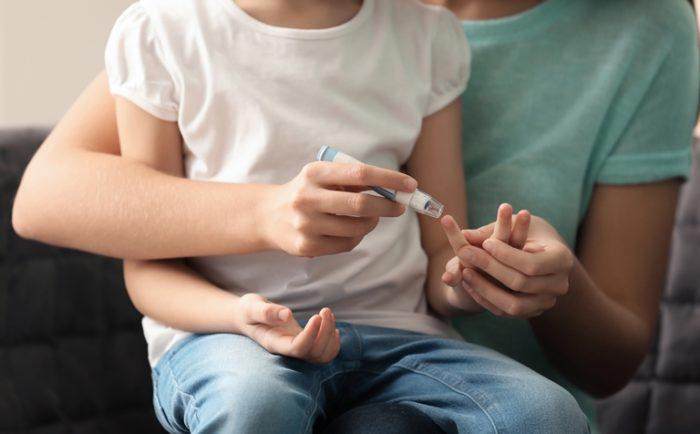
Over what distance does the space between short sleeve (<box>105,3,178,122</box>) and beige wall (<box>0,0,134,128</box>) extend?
959 mm

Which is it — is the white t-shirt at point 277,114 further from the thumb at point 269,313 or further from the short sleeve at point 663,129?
the short sleeve at point 663,129

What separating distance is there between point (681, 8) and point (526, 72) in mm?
225

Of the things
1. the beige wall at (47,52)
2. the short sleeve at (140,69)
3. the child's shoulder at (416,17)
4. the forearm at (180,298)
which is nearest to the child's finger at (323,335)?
the forearm at (180,298)

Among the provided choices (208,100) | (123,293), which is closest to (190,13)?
(208,100)

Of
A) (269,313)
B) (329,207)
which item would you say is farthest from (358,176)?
(269,313)

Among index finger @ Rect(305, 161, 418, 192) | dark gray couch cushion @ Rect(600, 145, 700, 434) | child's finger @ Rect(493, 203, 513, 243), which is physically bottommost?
dark gray couch cushion @ Rect(600, 145, 700, 434)

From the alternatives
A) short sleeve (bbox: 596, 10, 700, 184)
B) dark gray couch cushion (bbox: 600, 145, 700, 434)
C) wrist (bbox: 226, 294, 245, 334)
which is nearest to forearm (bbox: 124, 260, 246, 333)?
wrist (bbox: 226, 294, 245, 334)

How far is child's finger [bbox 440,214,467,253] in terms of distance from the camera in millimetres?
1135

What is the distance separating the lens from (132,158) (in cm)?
129

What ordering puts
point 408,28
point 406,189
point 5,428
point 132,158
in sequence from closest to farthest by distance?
point 406,189
point 132,158
point 408,28
point 5,428

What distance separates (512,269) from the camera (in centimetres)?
117

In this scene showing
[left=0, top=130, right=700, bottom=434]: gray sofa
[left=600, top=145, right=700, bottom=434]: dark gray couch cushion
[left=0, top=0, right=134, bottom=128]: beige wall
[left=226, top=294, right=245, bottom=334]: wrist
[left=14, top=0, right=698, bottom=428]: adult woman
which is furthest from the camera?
[left=0, top=0, right=134, bottom=128]: beige wall

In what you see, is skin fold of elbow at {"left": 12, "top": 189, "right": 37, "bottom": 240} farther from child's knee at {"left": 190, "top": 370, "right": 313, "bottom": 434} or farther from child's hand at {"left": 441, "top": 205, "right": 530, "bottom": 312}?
child's hand at {"left": 441, "top": 205, "right": 530, "bottom": 312}

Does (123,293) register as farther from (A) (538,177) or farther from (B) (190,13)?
(A) (538,177)
